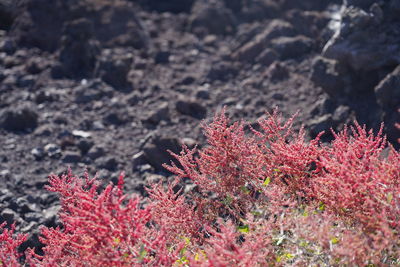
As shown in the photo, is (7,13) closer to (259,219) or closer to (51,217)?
(51,217)

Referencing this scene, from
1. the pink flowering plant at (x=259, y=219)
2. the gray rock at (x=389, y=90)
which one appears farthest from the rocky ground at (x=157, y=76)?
the pink flowering plant at (x=259, y=219)

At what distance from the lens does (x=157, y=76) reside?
10648 mm

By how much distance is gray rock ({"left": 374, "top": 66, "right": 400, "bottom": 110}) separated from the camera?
627 cm

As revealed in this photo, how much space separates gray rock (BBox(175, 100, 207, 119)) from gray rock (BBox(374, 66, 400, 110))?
3299 mm

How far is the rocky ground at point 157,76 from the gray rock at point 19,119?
17 millimetres

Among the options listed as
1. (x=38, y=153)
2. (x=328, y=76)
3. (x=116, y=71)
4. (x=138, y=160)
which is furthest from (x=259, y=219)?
(x=116, y=71)

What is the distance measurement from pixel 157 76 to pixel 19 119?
3099 mm

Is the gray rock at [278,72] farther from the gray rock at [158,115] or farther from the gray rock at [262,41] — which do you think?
the gray rock at [158,115]

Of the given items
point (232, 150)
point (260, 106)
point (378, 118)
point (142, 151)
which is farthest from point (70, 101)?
point (232, 150)

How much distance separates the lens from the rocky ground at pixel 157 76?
22.6ft

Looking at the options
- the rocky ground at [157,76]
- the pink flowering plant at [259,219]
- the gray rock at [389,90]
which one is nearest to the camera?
the pink flowering plant at [259,219]

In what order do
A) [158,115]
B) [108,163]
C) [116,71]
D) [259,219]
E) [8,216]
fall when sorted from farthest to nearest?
[116,71], [158,115], [108,163], [8,216], [259,219]

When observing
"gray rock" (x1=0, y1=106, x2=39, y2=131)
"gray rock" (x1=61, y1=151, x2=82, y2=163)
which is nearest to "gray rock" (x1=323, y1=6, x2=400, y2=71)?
"gray rock" (x1=61, y1=151, x2=82, y2=163)

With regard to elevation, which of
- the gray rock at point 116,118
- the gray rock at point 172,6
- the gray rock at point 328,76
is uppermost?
the gray rock at point 328,76
